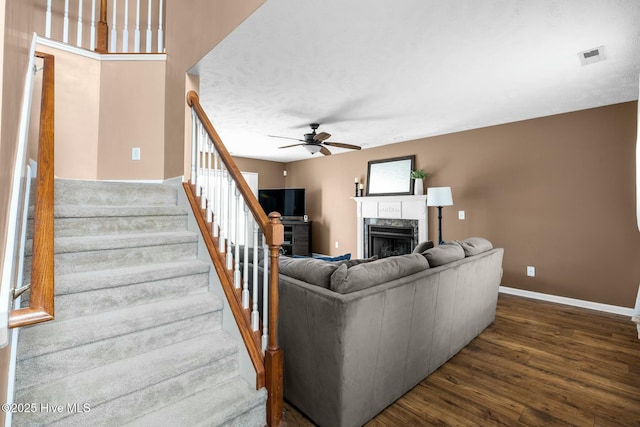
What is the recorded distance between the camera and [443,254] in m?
2.33

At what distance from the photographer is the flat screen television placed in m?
6.88

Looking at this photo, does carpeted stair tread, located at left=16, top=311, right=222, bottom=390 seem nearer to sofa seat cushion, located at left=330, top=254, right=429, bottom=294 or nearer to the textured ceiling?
sofa seat cushion, located at left=330, top=254, right=429, bottom=294

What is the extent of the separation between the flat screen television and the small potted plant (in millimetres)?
2659

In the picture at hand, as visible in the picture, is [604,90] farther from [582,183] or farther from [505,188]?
[505,188]

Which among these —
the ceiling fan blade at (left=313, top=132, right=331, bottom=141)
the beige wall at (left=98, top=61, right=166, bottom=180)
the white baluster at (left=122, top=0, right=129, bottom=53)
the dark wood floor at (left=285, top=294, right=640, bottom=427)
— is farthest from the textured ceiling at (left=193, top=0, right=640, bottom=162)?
the dark wood floor at (left=285, top=294, right=640, bottom=427)

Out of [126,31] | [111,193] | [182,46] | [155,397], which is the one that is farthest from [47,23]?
A: [155,397]

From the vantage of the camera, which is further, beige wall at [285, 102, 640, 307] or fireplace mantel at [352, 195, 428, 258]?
fireplace mantel at [352, 195, 428, 258]

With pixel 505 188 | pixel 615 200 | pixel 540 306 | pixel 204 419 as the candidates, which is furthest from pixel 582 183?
pixel 204 419

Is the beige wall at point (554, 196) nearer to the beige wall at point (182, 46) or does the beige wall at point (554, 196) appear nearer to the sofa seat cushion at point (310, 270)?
the sofa seat cushion at point (310, 270)

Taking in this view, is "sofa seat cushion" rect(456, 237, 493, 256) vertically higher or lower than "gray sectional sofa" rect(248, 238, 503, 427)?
higher

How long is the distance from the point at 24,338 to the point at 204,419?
Result: 86cm

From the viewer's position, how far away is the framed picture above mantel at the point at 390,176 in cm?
532

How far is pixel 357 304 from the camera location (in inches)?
61.2

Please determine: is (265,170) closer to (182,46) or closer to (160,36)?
(160,36)
